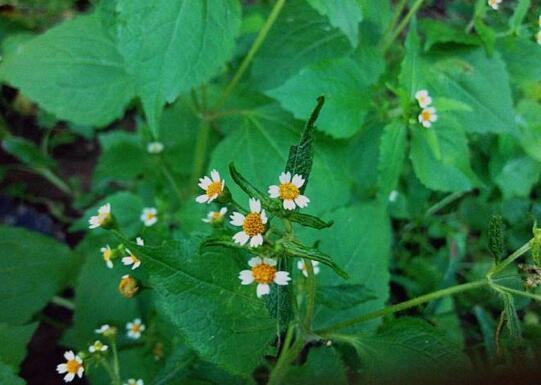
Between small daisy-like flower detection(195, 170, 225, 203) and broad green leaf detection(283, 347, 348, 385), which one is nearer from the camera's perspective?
small daisy-like flower detection(195, 170, 225, 203)

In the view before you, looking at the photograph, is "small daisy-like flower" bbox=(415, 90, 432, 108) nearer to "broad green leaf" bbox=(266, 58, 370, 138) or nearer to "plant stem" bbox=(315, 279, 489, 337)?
"broad green leaf" bbox=(266, 58, 370, 138)

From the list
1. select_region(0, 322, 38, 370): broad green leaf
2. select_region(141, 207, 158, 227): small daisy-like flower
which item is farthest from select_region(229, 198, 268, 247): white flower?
select_region(141, 207, 158, 227): small daisy-like flower

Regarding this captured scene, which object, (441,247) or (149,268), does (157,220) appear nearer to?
(149,268)

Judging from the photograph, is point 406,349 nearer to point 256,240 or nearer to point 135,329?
point 256,240

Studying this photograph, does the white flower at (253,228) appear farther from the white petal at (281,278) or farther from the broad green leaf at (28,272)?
the broad green leaf at (28,272)

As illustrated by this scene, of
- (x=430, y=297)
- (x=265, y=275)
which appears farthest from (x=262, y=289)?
(x=430, y=297)

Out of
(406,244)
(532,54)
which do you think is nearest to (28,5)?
(406,244)
